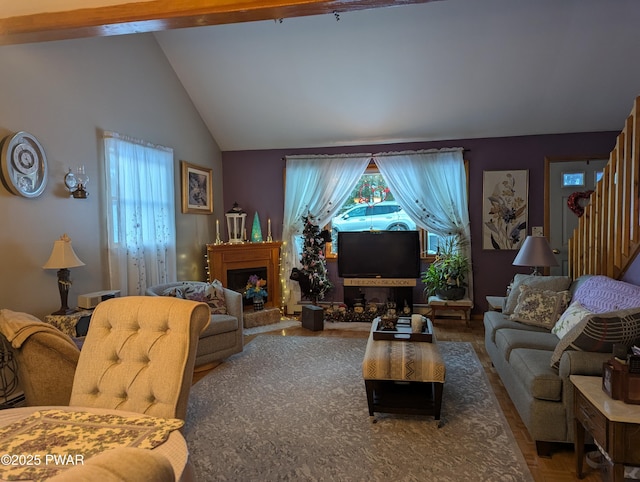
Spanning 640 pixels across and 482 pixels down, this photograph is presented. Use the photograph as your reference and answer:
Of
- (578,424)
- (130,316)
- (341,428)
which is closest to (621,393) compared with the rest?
(578,424)

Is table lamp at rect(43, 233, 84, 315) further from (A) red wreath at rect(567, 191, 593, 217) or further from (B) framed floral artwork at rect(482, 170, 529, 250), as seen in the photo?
(A) red wreath at rect(567, 191, 593, 217)

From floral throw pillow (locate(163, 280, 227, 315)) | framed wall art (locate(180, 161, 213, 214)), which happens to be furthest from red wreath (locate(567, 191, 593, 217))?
framed wall art (locate(180, 161, 213, 214))

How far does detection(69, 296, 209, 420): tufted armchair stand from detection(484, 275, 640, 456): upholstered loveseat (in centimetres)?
213

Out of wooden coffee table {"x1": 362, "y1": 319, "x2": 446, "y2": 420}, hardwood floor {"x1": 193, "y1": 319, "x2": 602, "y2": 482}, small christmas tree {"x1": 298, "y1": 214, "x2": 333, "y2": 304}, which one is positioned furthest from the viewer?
small christmas tree {"x1": 298, "y1": 214, "x2": 333, "y2": 304}

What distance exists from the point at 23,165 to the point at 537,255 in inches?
188

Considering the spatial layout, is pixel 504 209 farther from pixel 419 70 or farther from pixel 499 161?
pixel 419 70

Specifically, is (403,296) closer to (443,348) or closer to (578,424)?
(443,348)

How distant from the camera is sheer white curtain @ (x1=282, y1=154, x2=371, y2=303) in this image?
634 cm

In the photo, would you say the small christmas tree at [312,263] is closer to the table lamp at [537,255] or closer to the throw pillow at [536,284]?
the throw pillow at [536,284]

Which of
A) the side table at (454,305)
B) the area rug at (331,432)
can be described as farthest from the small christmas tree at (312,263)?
the area rug at (331,432)

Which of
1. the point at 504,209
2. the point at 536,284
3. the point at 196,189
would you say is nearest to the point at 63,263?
the point at 196,189

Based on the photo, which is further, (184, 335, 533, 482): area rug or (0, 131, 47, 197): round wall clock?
(0, 131, 47, 197): round wall clock

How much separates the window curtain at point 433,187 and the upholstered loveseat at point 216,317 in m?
3.06

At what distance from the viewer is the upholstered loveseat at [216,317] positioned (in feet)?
13.0
